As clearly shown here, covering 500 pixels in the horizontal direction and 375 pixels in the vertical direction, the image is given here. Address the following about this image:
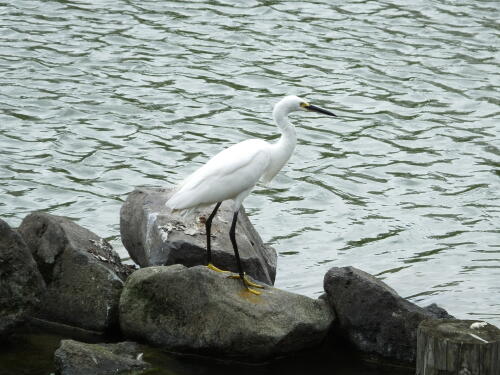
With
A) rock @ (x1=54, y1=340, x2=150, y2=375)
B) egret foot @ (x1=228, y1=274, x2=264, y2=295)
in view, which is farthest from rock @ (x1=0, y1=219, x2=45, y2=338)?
egret foot @ (x1=228, y1=274, x2=264, y2=295)

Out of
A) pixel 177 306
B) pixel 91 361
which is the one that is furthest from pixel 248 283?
pixel 91 361

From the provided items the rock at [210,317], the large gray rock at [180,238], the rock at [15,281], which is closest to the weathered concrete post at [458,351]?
the rock at [210,317]

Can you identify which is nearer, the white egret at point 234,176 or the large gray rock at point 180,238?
the white egret at point 234,176

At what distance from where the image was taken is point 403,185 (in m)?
12.2

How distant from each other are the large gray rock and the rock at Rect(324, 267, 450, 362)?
1.02 meters

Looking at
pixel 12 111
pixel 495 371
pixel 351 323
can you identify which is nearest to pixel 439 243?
pixel 351 323

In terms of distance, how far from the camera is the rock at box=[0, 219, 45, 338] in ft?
25.3

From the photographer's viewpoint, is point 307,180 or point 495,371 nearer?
point 495,371

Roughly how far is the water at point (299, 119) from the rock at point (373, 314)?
130 cm

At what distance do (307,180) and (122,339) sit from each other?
15.1 feet

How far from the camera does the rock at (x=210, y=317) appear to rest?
782 cm

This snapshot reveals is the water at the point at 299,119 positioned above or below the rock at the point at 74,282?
below

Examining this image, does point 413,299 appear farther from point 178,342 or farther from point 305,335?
point 178,342

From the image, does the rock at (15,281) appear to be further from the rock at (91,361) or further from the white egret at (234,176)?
the white egret at (234,176)
